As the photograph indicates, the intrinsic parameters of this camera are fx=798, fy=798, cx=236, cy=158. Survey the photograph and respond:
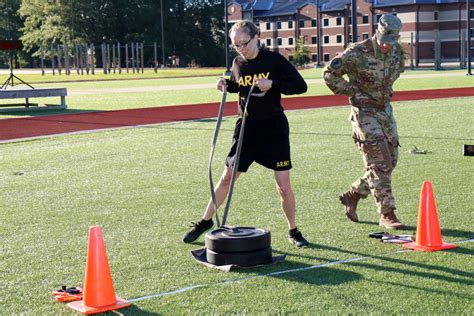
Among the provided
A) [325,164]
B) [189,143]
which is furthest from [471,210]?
[189,143]

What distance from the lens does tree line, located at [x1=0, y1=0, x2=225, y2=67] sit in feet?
309

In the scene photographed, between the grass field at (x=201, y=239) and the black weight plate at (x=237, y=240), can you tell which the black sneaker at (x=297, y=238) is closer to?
the grass field at (x=201, y=239)

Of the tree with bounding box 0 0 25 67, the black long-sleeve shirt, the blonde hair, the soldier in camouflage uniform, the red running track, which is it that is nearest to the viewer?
the blonde hair

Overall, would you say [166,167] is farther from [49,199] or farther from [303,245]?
[303,245]

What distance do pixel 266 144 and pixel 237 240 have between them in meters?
1.02

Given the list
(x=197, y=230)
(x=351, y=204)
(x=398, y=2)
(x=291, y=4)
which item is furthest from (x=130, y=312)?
(x=291, y=4)

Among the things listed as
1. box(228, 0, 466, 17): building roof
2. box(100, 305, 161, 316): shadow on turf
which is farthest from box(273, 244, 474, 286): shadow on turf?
box(228, 0, 466, 17): building roof

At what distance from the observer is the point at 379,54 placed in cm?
717

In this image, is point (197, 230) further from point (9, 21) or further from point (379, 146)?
point (9, 21)

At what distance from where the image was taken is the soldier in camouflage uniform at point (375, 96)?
23.5 ft

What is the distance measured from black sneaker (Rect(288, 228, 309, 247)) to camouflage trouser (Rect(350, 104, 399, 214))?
1044 mm

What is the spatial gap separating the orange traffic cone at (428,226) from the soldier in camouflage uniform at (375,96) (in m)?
0.81

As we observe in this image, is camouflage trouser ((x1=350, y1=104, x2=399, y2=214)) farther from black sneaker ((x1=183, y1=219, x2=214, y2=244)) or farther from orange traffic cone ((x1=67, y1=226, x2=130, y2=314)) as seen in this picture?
orange traffic cone ((x1=67, y1=226, x2=130, y2=314))

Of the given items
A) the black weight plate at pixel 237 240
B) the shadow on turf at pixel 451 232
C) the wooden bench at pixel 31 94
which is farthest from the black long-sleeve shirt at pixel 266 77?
the wooden bench at pixel 31 94
